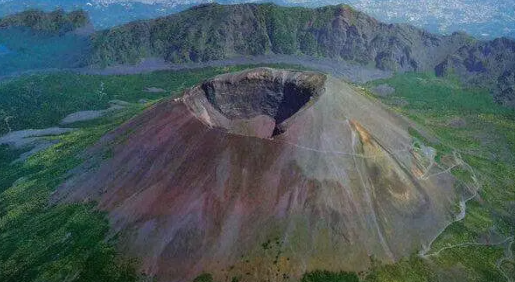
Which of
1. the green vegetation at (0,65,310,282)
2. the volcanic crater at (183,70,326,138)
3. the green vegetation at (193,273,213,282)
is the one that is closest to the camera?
the green vegetation at (193,273,213,282)

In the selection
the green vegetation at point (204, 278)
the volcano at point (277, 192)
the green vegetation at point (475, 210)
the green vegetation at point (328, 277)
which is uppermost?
the volcano at point (277, 192)

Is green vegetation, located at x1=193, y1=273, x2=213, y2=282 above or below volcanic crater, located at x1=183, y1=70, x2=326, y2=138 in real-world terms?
below

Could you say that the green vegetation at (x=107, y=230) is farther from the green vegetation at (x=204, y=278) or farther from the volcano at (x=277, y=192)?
the volcano at (x=277, y=192)

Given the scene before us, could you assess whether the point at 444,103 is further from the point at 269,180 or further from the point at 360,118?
the point at 269,180

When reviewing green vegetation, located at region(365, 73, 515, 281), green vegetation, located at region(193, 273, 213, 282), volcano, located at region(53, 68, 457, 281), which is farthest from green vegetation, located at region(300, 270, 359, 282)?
green vegetation, located at region(193, 273, 213, 282)

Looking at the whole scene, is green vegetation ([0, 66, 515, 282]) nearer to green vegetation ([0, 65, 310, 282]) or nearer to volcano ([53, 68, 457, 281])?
green vegetation ([0, 65, 310, 282])

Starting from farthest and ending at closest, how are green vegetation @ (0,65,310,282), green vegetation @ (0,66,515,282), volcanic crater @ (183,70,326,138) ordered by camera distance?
volcanic crater @ (183,70,326,138)
green vegetation @ (0,65,310,282)
green vegetation @ (0,66,515,282)

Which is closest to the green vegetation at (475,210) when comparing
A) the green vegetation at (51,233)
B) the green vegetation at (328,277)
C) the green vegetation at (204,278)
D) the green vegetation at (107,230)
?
the green vegetation at (107,230)

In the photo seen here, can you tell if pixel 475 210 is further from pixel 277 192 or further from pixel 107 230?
pixel 107 230

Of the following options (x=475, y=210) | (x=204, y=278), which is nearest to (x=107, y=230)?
(x=204, y=278)
